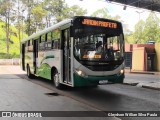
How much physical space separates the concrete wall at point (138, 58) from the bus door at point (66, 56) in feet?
81.8

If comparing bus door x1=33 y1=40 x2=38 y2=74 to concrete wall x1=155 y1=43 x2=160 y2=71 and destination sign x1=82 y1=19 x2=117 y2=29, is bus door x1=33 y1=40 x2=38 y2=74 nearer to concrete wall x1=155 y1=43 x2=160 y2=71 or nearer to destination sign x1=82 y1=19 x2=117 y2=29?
destination sign x1=82 y1=19 x2=117 y2=29

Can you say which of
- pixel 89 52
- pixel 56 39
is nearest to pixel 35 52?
pixel 56 39

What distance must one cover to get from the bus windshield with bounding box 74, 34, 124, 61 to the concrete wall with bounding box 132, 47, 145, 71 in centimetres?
2506

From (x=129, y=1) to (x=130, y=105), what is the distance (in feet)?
50.2

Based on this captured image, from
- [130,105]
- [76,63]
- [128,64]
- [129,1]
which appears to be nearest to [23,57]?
[129,1]

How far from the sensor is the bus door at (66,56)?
1220cm

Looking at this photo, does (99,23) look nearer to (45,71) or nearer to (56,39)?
(56,39)

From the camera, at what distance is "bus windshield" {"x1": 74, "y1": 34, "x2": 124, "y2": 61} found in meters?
11.5

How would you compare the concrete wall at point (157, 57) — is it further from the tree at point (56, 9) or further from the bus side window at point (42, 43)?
the tree at point (56, 9)

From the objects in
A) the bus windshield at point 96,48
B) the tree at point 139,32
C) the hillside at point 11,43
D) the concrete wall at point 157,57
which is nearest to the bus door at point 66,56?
the bus windshield at point 96,48

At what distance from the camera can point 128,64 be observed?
40.9 meters

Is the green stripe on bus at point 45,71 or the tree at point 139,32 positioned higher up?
the tree at point 139,32

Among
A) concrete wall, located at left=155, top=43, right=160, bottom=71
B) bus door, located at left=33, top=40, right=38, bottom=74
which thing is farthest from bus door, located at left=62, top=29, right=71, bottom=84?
concrete wall, located at left=155, top=43, right=160, bottom=71

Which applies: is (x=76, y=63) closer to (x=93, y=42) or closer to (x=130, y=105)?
(x=93, y=42)
